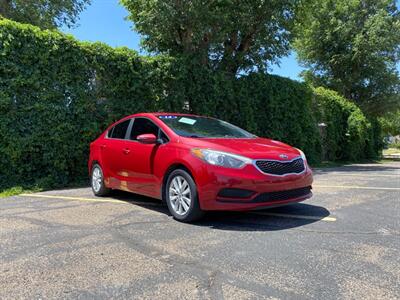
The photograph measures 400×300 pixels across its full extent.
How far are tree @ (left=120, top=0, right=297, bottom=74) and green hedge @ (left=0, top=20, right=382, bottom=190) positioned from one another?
1355mm

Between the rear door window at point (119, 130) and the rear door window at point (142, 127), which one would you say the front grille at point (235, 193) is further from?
the rear door window at point (119, 130)

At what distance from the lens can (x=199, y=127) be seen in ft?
21.0

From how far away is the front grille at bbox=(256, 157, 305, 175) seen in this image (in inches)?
201

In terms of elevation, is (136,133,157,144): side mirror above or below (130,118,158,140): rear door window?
below

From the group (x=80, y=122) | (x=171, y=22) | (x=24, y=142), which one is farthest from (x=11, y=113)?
(x=171, y=22)

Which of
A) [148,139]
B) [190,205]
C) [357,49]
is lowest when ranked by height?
[190,205]

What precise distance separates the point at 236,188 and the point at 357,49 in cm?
2323

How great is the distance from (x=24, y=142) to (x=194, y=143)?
5032 millimetres

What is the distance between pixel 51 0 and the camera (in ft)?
68.5

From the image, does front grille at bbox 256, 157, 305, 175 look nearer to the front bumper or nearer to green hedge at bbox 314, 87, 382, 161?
the front bumper

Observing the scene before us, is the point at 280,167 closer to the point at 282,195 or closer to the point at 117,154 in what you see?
the point at 282,195

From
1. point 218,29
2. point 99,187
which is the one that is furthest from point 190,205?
point 218,29

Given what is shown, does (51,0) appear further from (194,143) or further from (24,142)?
(194,143)

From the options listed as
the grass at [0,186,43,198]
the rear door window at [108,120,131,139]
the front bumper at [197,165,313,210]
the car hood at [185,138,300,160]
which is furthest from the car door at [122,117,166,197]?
the grass at [0,186,43,198]
